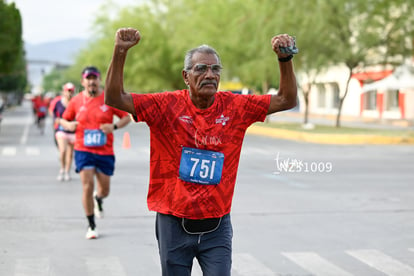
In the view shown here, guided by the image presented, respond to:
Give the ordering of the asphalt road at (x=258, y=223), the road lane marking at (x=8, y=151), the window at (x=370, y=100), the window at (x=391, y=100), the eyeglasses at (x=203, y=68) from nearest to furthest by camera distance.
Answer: the eyeglasses at (x=203, y=68) < the asphalt road at (x=258, y=223) < the road lane marking at (x=8, y=151) < the window at (x=391, y=100) < the window at (x=370, y=100)

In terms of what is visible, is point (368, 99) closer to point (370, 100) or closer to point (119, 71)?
point (370, 100)

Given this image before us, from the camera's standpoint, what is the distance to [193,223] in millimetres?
4137

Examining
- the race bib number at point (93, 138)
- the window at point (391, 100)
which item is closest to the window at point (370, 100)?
the window at point (391, 100)

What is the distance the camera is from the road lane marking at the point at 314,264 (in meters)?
6.71

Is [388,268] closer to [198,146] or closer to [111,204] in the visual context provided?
[198,146]

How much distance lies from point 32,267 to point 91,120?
2298 millimetres

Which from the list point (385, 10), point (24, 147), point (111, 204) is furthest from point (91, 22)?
point (111, 204)

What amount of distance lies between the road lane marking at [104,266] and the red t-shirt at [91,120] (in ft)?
5.41

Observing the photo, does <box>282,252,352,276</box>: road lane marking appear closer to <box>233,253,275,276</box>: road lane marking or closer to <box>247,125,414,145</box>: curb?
<box>233,253,275,276</box>: road lane marking

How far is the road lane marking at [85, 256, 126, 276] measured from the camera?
6.67 m

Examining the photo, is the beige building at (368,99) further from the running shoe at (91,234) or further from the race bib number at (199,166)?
the race bib number at (199,166)

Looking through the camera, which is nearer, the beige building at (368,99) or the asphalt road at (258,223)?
Answer: the asphalt road at (258,223)

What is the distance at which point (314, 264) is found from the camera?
705 centimetres

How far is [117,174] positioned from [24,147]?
8853 mm
